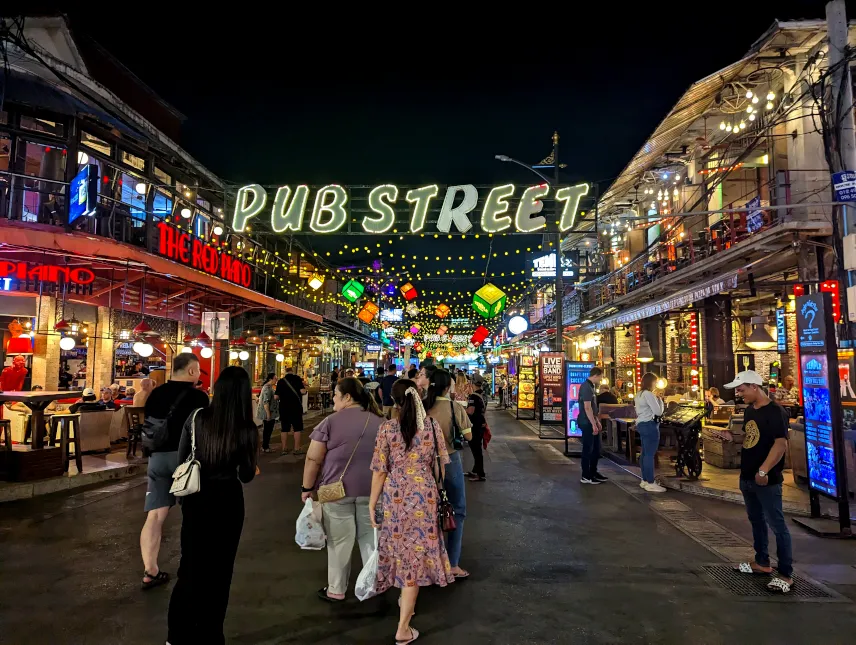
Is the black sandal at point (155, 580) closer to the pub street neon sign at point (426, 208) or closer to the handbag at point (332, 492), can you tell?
the handbag at point (332, 492)

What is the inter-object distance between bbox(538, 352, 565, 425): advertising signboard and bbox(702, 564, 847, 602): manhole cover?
500 inches

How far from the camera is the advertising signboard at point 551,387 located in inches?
722

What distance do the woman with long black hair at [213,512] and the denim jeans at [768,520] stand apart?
4669 millimetres

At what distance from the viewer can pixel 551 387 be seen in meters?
18.8

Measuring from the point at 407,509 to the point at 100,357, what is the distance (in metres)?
15.0

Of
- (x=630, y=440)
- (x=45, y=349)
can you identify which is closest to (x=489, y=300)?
(x=630, y=440)

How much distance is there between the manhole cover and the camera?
495cm

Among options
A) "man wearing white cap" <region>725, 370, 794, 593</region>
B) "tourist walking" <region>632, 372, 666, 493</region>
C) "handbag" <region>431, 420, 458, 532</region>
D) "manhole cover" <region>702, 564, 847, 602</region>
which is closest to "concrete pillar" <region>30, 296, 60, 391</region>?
"handbag" <region>431, 420, 458, 532</region>

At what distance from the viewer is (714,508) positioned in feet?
27.4

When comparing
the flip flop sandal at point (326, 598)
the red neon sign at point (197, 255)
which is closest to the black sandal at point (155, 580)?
the flip flop sandal at point (326, 598)

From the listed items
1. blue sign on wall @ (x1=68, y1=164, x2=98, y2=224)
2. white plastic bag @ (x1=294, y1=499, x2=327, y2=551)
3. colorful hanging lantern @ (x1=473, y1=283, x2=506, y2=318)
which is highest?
blue sign on wall @ (x1=68, y1=164, x2=98, y2=224)

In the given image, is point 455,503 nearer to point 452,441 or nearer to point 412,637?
point 452,441

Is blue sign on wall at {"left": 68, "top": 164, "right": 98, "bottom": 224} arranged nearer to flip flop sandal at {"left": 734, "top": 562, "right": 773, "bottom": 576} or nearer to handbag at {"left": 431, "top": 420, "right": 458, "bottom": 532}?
handbag at {"left": 431, "top": 420, "right": 458, "bottom": 532}

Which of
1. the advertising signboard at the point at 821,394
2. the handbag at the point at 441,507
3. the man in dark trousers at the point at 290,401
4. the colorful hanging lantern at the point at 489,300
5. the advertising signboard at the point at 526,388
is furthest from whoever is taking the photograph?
the advertising signboard at the point at 526,388
